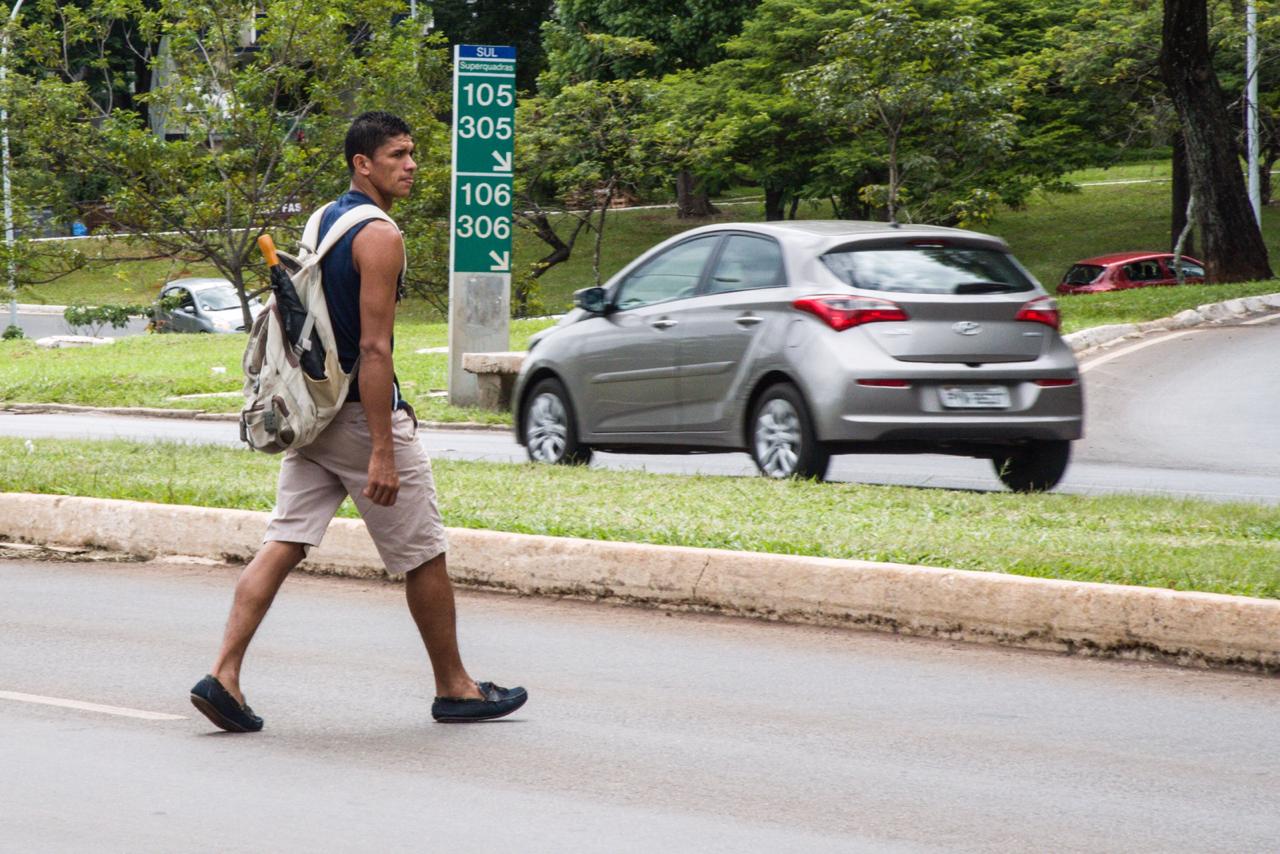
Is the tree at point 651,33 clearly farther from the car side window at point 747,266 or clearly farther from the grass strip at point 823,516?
the grass strip at point 823,516

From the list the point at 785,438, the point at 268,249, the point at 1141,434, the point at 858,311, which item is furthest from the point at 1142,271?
the point at 268,249

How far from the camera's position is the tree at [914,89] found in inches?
1238

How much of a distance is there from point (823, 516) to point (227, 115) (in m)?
19.8

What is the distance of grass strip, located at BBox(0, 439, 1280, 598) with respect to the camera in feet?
26.2

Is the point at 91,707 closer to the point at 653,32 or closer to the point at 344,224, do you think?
the point at 344,224

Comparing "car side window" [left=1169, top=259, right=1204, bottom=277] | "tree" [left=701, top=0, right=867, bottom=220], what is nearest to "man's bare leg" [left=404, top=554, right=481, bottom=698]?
"car side window" [left=1169, top=259, right=1204, bottom=277]

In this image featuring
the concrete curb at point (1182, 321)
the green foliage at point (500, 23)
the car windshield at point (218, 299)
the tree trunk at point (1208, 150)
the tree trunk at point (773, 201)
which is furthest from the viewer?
the green foliage at point (500, 23)

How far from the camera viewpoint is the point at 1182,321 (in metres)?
25.5

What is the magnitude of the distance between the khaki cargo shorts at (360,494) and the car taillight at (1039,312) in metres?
6.22

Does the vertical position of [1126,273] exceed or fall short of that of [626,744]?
it falls short

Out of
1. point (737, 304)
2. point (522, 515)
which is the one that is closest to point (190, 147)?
point (737, 304)

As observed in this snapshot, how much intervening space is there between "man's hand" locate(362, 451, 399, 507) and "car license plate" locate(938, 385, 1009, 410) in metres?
5.88

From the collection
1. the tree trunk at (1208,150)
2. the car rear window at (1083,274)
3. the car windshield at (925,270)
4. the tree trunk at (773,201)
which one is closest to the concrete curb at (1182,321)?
the tree trunk at (1208,150)

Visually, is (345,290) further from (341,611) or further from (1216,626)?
(1216,626)
